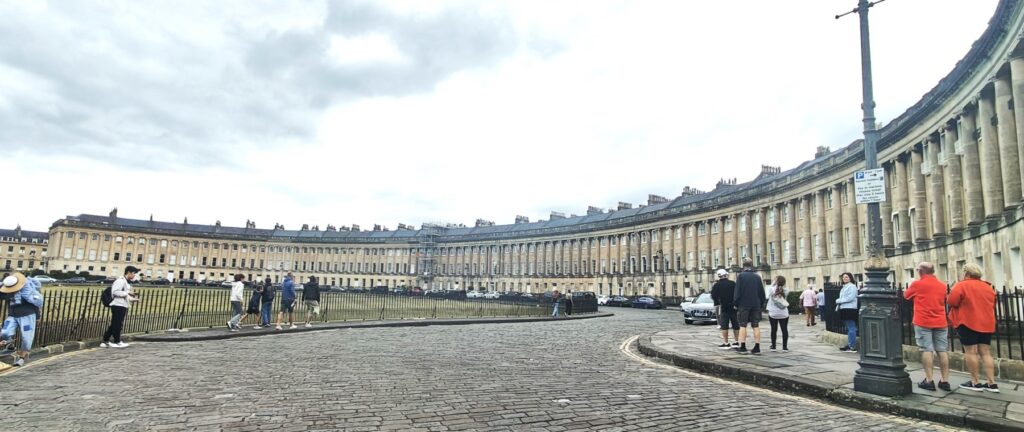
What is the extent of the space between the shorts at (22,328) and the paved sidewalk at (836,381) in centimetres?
1158

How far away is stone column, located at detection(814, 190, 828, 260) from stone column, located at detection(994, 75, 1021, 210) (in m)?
26.2

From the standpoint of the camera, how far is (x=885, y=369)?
24.9 feet

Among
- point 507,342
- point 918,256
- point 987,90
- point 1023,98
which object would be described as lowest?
point 507,342

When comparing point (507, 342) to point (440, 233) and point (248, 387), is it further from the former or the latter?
point (440, 233)

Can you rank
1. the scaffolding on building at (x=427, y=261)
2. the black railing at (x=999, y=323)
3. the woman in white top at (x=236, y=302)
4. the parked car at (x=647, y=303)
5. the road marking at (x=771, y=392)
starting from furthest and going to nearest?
the scaffolding on building at (x=427, y=261), the parked car at (x=647, y=303), the woman in white top at (x=236, y=302), the black railing at (x=999, y=323), the road marking at (x=771, y=392)

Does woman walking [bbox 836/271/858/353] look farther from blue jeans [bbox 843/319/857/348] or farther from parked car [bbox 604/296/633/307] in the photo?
parked car [bbox 604/296/633/307]

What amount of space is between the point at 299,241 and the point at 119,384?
135 m

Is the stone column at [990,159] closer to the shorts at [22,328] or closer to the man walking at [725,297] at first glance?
the man walking at [725,297]

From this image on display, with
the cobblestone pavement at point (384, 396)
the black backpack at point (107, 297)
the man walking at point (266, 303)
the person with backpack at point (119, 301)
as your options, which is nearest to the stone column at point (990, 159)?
the cobblestone pavement at point (384, 396)

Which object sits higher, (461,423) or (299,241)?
(299,241)

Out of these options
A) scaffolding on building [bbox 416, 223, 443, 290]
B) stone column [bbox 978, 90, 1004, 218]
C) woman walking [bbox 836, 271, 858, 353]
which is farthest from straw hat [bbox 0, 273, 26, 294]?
scaffolding on building [bbox 416, 223, 443, 290]

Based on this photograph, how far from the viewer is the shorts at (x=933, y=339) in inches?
312

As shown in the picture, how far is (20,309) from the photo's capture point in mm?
9492

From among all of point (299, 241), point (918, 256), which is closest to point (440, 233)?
point (299, 241)
